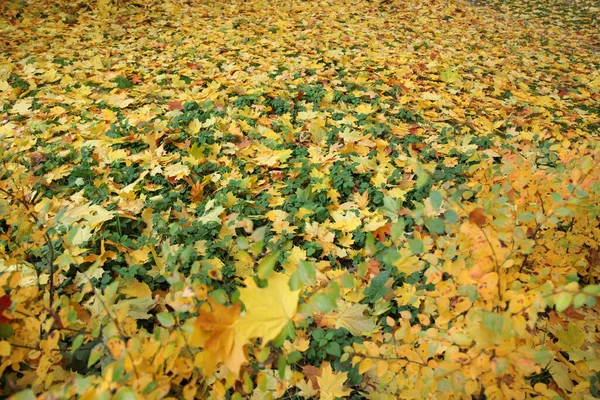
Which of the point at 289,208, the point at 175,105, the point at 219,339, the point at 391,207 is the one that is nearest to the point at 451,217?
the point at 219,339

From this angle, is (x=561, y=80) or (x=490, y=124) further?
(x=561, y=80)

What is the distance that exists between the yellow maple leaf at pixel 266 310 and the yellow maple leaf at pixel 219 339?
0.06m

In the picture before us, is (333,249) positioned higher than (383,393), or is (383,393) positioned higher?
(333,249)

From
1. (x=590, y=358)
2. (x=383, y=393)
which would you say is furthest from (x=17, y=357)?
(x=590, y=358)

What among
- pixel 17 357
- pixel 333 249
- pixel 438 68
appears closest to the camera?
pixel 17 357

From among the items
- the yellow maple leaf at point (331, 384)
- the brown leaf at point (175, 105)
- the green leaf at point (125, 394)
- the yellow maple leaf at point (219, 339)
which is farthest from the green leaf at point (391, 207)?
the brown leaf at point (175, 105)

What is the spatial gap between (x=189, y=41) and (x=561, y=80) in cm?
476

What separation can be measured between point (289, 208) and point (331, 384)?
3.80 feet

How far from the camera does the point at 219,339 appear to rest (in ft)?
3.12

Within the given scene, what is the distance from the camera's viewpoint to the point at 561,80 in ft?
15.1

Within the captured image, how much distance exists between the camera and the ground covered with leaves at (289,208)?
111 cm

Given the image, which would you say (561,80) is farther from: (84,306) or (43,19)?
(43,19)

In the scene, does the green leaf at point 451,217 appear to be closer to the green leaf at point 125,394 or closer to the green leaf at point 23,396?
the green leaf at point 125,394

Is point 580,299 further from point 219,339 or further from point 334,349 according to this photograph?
point 334,349
